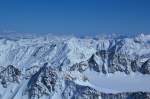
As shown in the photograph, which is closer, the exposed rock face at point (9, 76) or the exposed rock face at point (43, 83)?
the exposed rock face at point (43, 83)

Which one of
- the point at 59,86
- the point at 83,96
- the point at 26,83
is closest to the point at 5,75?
the point at 26,83

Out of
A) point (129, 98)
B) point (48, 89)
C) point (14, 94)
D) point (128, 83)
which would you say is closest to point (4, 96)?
point (14, 94)

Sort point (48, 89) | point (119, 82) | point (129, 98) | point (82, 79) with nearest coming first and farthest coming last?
1. point (129, 98)
2. point (48, 89)
3. point (82, 79)
4. point (119, 82)

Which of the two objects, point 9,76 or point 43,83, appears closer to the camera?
point 43,83

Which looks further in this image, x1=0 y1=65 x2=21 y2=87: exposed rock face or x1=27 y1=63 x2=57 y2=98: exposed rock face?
x1=0 y1=65 x2=21 y2=87: exposed rock face

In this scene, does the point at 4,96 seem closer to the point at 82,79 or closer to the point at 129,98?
the point at 82,79

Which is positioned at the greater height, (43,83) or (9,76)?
(9,76)

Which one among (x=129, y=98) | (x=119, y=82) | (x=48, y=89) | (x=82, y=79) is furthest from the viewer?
(x=119, y=82)

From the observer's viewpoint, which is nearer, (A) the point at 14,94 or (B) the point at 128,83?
(A) the point at 14,94

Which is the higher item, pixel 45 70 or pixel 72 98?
pixel 45 70
